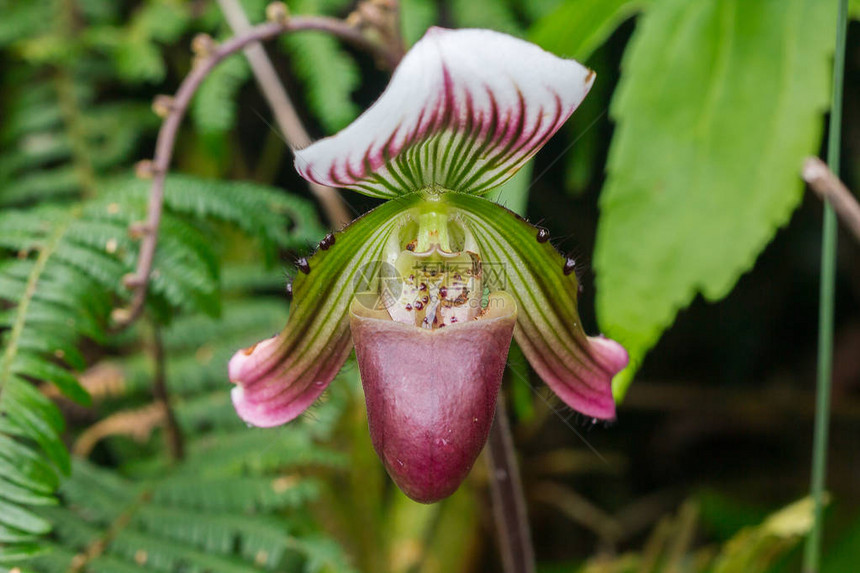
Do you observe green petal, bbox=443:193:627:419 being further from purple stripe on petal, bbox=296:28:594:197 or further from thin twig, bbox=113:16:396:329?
thin twig, bbox=113:16:396:329

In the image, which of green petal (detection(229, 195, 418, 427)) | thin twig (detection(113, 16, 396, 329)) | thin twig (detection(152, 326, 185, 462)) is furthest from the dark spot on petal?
thin twig (detection(152, 326, 185, 462))

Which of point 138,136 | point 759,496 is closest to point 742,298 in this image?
point 759,496

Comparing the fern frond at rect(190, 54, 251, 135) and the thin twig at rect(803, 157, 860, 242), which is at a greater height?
the fern frond at rect(190, 54, 251, 135)

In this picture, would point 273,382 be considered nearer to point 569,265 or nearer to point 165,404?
point 569,265

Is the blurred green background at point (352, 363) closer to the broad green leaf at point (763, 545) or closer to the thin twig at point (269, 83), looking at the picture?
the broad green leaf at point (763, 545)

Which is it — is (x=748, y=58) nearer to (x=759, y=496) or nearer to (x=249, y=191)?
(x=249, y=191)

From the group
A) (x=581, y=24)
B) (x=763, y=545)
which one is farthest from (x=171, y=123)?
(x=763, y=545)

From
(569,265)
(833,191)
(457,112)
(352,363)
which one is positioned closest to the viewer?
(457,112)
